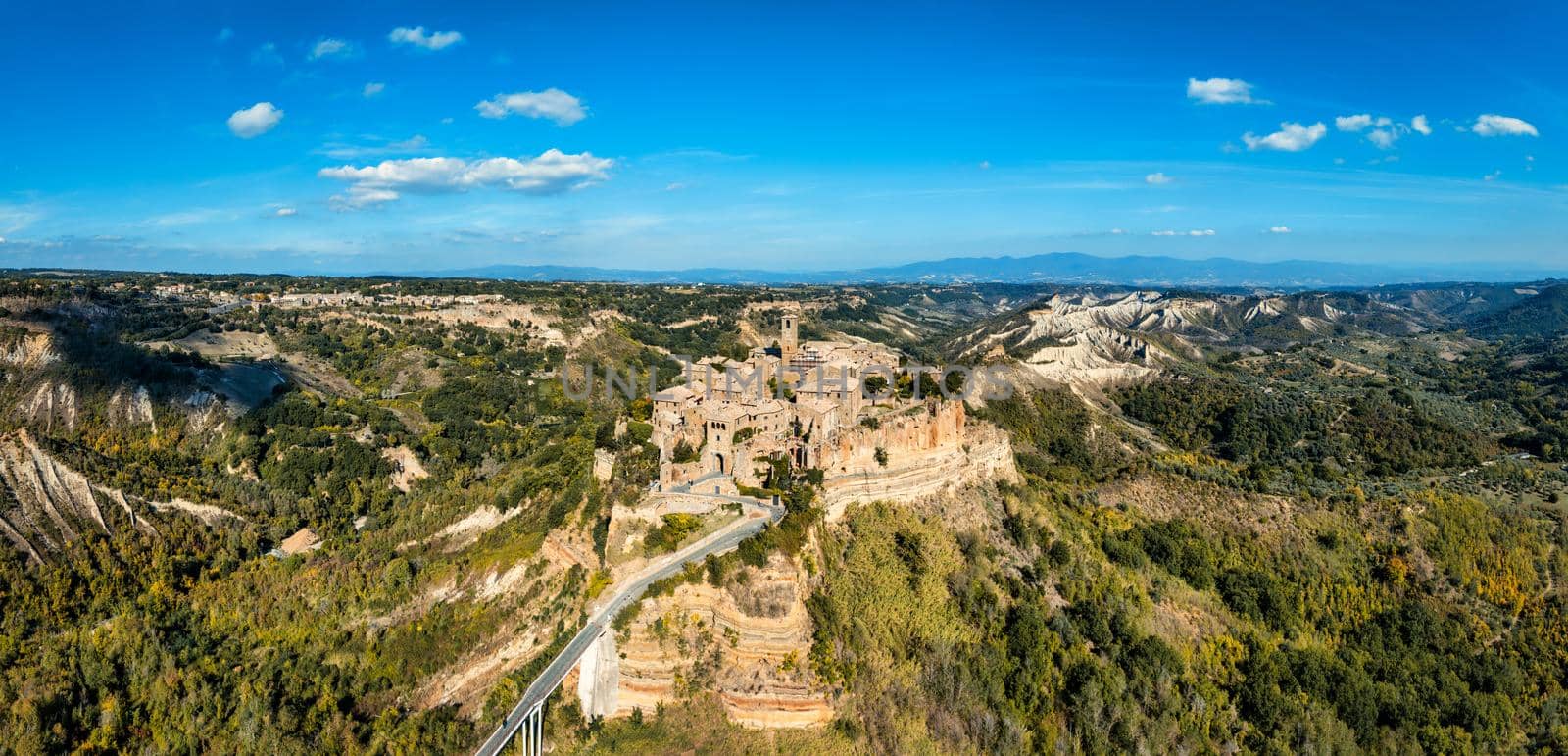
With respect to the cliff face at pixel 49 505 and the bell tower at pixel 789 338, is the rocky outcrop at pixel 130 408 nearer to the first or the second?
the cliff face at pixel 49 505

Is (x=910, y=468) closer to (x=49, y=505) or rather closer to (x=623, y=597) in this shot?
(x=623, y=597)

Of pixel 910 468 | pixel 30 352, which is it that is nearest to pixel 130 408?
pixel 30 352

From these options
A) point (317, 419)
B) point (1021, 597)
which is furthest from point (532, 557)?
point (317, 419)

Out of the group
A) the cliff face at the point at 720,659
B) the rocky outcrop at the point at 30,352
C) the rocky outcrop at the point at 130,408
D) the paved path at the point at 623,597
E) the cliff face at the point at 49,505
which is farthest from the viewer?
the rocky outcrop at the point at 30,352

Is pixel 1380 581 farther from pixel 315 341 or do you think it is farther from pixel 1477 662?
pixel 315 341

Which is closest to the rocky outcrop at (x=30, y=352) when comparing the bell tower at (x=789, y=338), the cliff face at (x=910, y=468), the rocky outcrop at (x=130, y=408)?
the rocky outcrop at (x=130, y=408)

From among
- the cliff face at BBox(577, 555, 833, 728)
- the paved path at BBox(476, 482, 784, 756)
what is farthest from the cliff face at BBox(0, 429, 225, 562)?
the cliff face at BBox(577, 555, 833, 728)
